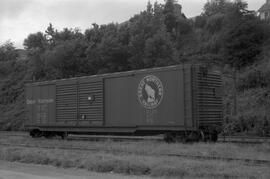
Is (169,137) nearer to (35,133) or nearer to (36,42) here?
(35,133)

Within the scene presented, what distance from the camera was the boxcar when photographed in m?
17.1

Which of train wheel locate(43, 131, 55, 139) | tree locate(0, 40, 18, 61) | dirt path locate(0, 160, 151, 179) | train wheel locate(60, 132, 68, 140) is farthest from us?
tree locate(0, 40, 18, 61)

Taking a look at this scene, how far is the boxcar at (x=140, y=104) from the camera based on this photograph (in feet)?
56.0

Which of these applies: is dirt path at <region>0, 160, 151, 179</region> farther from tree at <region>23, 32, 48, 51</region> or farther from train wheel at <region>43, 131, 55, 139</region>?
tree at <region>23, 32, 48, 51</region>

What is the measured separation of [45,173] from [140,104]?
8525 millimetres

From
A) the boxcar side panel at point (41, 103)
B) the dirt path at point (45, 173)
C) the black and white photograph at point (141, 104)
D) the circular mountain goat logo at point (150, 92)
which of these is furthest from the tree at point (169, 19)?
the dirt path at point (45, 173)

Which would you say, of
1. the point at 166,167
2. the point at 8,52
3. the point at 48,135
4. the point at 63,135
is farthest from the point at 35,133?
the point at 8,52

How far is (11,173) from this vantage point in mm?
10750

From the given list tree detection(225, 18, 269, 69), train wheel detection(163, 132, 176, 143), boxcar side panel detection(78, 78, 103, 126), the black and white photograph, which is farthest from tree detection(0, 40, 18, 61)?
train wheel detection(163, 132, 176, 143)

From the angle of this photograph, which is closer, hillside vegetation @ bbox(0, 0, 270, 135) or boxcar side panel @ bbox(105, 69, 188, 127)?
boxcar side panel @ bbox(105, 69, 188, 127)

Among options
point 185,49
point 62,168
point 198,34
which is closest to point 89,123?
point 62,168

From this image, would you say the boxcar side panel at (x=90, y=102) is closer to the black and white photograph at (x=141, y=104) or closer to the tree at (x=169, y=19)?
the black and white photograph at (x=141, y=104)

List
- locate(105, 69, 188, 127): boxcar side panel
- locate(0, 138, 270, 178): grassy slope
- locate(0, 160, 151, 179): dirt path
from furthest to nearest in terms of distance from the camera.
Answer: locate(105, 69, 188, 127): boxcar side panel < locate(0, 160, 151, 179): dirt path < locate(0, 138, 270, 178): grassy slope

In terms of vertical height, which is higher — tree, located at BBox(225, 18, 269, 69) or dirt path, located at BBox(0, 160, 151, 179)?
tree, located at BBox(225, 18, 269, 69)
